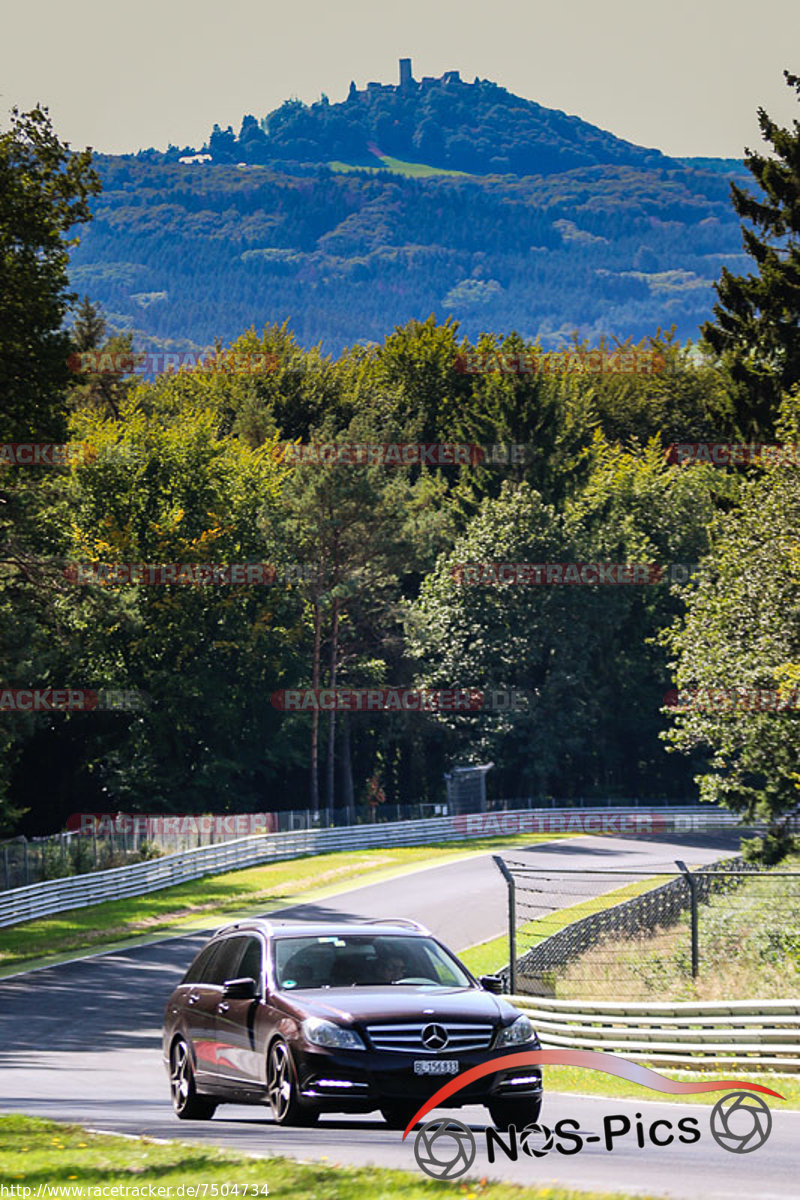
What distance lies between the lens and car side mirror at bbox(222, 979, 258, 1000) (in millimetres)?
12766

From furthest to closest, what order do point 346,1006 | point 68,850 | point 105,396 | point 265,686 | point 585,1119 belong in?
point 105,396 < point 265,686 < point 68,850 < point 585,1119 < point 346,1006

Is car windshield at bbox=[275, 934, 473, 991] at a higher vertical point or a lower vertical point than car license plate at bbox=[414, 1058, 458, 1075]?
higher

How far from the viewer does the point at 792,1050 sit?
16.2 m

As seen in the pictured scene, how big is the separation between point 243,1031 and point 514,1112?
7.54 ft

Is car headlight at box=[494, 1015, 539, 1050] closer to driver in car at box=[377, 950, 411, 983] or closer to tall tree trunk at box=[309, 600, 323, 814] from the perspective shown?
driver in car at box=[377, 950, 411, 983]

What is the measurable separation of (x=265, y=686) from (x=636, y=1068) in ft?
193

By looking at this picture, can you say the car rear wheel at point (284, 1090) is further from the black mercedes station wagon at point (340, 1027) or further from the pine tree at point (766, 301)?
the pine tree at point (766, 301)

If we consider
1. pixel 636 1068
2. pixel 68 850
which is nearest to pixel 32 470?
pixel 68 850

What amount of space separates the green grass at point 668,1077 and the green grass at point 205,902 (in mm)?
19737

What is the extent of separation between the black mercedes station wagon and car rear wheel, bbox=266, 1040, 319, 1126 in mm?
14

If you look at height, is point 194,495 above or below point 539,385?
below

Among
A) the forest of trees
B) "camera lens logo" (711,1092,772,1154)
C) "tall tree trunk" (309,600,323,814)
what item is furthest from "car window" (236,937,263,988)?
"tall tree trunk" (309,600,323,814)

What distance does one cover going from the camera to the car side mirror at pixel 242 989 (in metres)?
12.8

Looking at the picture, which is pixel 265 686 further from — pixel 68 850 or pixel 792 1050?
pixel 792 1050
